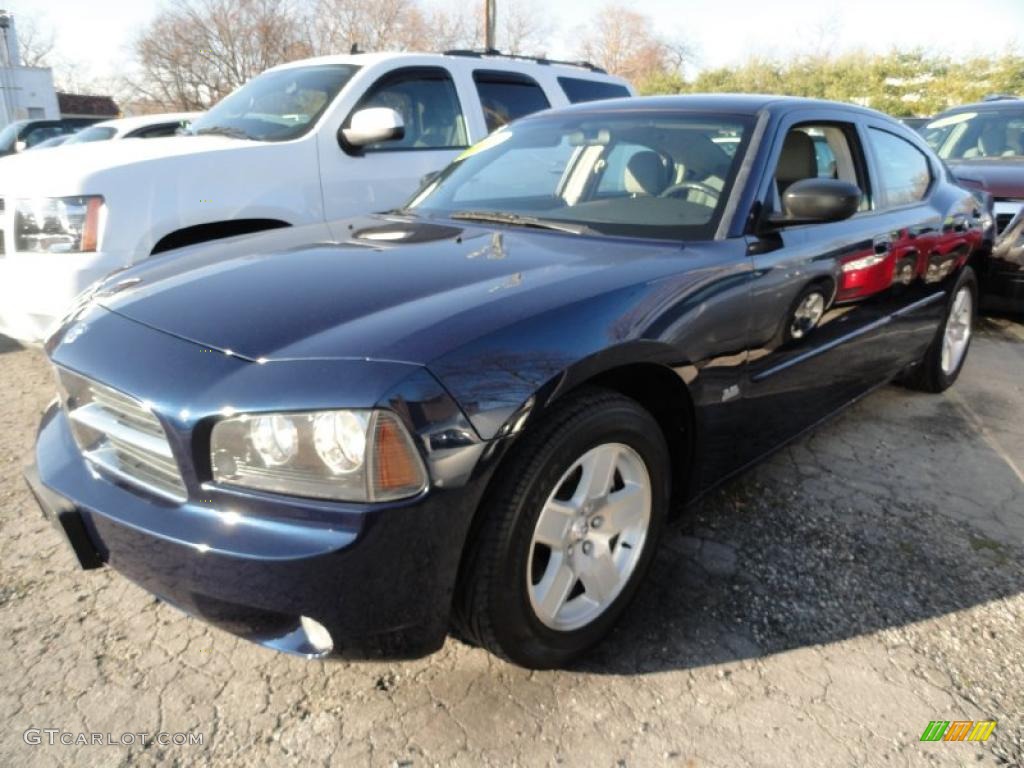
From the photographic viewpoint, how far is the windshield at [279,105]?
4.54 meters

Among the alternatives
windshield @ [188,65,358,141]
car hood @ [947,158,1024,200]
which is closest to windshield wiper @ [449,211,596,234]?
windshield @ [188,65,358,141]

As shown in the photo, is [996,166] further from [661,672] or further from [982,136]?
[661,672]

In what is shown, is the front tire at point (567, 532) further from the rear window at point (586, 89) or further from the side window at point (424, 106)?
the rear window at point (586, 89)

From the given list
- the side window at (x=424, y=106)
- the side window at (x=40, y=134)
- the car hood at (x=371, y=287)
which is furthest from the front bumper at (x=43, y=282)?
the side window at (x=40, y=134)

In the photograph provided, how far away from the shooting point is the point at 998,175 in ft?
20.8

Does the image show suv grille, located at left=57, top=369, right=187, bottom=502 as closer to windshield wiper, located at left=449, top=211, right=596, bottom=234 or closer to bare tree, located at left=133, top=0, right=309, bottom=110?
windshield wiper, located at left=449, top=211, right=596, bottom=234

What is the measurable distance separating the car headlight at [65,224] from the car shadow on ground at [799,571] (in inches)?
117

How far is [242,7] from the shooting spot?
29.7m

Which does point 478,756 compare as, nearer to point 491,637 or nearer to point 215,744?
point 491,637

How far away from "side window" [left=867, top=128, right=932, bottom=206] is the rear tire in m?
0.66

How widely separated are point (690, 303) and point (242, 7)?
1309 inches

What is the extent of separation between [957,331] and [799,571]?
8.77 feet

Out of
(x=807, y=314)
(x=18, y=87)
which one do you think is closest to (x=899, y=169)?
(x=807, y=314)

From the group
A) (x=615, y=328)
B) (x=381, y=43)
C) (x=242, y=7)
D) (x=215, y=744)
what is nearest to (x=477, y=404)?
(x=615, y=328)
